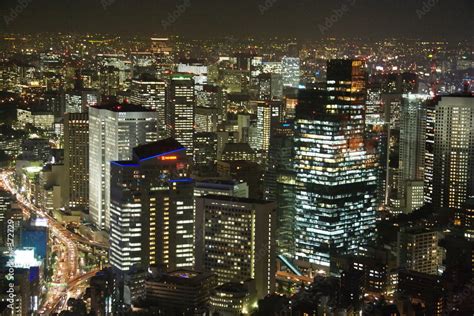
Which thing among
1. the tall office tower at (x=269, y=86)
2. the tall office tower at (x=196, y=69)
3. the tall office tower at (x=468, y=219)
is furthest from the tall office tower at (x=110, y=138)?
the tall office tower at (x=196, y=69)

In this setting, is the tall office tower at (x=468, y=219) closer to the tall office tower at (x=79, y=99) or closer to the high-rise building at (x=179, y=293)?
the high-rise building at (x=179, y=293)

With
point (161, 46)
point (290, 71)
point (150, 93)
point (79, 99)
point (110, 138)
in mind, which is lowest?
point (110, 138)

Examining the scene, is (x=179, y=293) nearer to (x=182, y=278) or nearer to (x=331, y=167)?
(x=182, y=278)

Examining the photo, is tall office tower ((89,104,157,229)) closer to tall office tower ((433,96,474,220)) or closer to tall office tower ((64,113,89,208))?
tall office tower ((64,113,89,208))

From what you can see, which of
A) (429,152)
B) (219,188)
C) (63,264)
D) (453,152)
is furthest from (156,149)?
(429,152)

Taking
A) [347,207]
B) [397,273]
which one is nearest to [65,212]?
[347,207]
